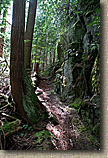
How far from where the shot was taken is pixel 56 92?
2.68 metres

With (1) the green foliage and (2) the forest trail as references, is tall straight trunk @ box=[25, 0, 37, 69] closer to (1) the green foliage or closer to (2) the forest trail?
(2) the forest trail

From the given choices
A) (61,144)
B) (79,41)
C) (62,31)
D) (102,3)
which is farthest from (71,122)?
(62,31)

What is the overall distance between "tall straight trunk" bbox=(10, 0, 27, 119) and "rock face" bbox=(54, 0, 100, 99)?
1.01 m

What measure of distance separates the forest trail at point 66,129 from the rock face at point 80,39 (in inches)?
14.3

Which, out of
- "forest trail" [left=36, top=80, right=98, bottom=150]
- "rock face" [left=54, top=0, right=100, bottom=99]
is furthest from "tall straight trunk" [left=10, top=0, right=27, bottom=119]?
"rock face" [left=54, top=0, right=100, bottom=99]

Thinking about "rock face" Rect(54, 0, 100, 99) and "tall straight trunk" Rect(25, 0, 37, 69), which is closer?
"rock face" Rect(54, 0, 100, 99)

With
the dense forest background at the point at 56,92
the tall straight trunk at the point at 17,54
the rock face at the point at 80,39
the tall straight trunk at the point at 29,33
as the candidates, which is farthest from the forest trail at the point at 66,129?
the tall straight trunk at the point at 29,33

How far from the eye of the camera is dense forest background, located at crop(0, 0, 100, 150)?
1480mm

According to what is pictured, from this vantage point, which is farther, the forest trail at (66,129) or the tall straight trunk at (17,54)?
the tall straight trunk at (17,54)

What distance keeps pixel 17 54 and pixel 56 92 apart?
1.42 metres

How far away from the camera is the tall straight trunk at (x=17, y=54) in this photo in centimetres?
157

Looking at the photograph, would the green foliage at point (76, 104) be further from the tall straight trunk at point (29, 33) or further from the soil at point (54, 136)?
the tall straight trunk at point (29, 33)

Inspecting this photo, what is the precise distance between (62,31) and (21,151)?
117 inches

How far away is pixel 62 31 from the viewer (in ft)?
10.1
